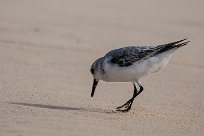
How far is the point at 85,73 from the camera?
11.3 metres

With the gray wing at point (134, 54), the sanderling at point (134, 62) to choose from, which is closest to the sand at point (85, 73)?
the sanderling at point (134, 62)

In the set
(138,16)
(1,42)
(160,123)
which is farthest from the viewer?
(138,16)

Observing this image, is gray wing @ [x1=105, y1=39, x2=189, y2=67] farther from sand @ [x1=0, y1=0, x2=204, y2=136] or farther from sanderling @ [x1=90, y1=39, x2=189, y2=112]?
sand @ [x1=0, y1=0, x2=204, y2=136]

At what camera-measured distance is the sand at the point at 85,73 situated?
753 cm

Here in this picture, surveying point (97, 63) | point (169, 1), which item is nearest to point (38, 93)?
point (97, 63)

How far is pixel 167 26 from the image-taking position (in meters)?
17.9

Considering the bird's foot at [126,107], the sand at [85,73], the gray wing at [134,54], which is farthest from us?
the bird's foot at [126,107]

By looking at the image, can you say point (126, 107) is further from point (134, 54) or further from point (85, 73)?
point (85, 73)

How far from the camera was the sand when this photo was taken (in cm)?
753

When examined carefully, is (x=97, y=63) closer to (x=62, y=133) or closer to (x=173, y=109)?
(x=173, y=109)

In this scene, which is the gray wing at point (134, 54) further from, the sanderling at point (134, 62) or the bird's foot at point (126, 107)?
the bird's foot at point (126, 107)

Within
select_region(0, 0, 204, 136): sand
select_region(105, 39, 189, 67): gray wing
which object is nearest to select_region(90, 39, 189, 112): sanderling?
select_region(105, 39, 189, 67): gray wing

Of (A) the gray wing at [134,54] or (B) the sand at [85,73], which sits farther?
(A) the gray wing at [134,54]

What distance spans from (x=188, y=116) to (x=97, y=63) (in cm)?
140
